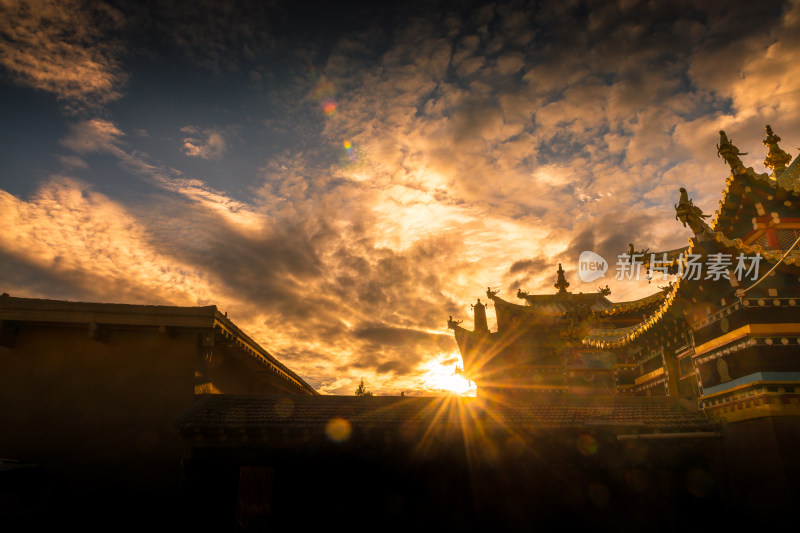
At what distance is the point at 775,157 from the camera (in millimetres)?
14836

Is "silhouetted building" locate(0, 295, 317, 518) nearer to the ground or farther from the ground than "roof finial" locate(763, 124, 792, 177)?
nearer to the ground

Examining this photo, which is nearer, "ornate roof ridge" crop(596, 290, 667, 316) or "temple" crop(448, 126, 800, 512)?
"temple" crop(448, 126, 800, 512)

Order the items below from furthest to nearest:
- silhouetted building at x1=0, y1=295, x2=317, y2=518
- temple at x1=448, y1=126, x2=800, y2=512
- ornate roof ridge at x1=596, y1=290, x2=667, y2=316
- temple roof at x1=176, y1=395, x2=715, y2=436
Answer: ornate roof ridge at x1=596, y1=290, x2=667, y2=316
silhouetted building at x1=0, y1=295, x2=317, y2=518
temple roof at x1=176, y1=395, x2=715, y2=436
temple at x1=448, y1=126, x2=800, y2=512

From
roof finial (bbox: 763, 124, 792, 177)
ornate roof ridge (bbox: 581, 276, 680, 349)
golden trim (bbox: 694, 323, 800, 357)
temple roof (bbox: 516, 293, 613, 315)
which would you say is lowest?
golden trim (bbox: 694, 323, 800, 357)

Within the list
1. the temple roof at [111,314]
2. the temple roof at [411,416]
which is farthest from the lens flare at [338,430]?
the temple roof at [111,314]

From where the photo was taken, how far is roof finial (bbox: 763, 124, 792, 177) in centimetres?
1468

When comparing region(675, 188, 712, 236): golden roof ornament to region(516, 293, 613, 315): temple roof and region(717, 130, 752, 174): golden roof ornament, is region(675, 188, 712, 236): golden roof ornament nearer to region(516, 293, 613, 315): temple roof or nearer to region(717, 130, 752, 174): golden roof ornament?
region(717, 130, 752, 174): golden roof ornament

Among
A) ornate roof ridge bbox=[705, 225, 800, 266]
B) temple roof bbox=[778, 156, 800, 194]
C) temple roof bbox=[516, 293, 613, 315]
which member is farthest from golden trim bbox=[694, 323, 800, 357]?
temple roof bbox=[516, 293, 613, 315]

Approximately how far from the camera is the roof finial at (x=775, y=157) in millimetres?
14682

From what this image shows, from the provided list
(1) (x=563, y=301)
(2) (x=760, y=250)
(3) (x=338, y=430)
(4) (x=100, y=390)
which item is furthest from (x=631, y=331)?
(4) (x=100, y=390)

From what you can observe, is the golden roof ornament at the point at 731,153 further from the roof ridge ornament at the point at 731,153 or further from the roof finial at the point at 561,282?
the roof finial at the point at 561,282

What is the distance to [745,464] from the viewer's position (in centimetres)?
1091

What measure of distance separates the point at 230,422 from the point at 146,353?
369 cm

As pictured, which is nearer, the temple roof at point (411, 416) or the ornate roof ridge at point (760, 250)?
the ornate roof ridge at point (760, 250)
